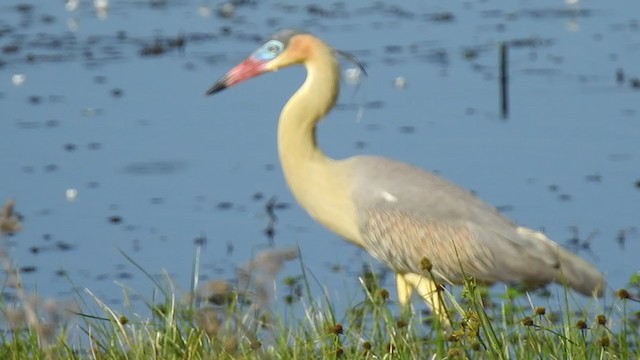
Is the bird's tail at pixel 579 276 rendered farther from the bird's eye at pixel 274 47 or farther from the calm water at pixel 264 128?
the bird's eye at pixel 274 47

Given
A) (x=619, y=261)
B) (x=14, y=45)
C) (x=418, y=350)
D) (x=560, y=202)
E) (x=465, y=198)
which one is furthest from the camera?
(x=14, y=45)

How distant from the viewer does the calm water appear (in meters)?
7.48

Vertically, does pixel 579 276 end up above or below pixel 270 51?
below

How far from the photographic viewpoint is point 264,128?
8.73 m

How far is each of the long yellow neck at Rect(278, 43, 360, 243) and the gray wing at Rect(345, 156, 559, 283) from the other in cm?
6

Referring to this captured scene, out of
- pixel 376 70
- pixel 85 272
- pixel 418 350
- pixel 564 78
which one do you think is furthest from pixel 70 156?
pixel 418 350

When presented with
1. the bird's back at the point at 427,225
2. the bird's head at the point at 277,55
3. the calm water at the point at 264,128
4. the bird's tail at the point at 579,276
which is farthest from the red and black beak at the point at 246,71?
the bird's tail at the point at 579,276

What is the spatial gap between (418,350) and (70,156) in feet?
16.6

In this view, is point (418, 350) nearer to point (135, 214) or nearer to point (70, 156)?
point (135, 214)

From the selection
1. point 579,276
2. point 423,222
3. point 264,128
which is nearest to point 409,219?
point 423,222

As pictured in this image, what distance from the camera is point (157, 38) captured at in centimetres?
1094

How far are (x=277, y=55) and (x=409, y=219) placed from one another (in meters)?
0.83

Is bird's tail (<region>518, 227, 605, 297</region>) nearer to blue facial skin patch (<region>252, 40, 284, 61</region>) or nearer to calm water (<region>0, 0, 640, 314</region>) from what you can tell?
calm water (<region>0, 0, 640, 314</region>)

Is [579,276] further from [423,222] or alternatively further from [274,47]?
[274,47]
